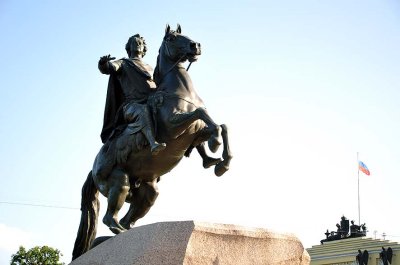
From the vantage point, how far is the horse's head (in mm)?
8758

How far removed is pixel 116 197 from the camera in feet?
28.5

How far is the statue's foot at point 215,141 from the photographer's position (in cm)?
783

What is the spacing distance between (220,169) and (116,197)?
55.9 inches

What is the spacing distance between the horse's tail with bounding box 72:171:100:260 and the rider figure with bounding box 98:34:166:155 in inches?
26.9

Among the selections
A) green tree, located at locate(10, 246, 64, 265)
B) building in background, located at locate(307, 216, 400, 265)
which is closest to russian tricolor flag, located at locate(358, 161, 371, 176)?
building in background, located at locate(307, 216, 400, 265)

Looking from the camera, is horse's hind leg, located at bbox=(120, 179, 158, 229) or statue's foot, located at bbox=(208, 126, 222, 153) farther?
horse's hind leg, located at bbox=(120, 179, 158, 229)

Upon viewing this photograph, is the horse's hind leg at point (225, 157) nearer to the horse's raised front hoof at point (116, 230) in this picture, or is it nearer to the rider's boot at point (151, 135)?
the rider's boot at point (151, 135)

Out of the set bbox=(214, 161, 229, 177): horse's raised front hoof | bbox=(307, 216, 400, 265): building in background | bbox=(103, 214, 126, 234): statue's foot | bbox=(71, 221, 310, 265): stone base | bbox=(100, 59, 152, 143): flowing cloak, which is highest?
bbox=(307, 216, 400, 265): building in background

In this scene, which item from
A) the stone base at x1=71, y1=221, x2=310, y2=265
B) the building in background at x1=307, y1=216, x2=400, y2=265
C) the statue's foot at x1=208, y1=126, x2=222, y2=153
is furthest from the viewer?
the building in background at x1=307, y1=216, x2=400, y2=265

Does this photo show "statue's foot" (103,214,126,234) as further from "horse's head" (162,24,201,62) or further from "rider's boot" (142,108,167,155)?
"horse's head" (162,24,201,62)

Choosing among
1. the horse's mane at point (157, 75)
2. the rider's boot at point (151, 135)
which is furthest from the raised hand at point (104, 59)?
the rider's boot at point (151, 135)

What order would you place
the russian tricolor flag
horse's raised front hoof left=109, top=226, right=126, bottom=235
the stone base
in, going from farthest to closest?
the russian tricolor flag → horse's raised front hoof left=109, top=226, right=126, bottom=235 → the stone base

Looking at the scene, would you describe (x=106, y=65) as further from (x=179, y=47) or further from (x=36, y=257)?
(x=36, y=257)

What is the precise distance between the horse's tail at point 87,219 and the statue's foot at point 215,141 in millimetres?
2306
